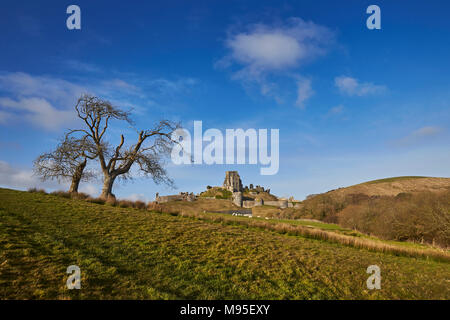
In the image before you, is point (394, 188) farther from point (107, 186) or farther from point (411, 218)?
point (107, 186)

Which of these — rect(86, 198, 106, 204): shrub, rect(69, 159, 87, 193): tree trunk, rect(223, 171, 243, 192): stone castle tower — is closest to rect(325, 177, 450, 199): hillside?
rect(86, 198, 106, 204): shrub

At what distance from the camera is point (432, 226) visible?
75.9ft

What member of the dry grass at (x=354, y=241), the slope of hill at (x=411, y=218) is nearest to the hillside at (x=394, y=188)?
the slope of hill at (x=411, y=218)

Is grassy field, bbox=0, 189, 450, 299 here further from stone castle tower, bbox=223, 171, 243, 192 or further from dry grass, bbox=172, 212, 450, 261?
stone castle tower, bbox=223, 171, 243, 192

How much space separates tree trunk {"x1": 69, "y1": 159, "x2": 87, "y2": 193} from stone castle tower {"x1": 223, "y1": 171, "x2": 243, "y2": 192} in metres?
154

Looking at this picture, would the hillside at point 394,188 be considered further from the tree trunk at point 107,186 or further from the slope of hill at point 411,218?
the tree trunk at point 107,186

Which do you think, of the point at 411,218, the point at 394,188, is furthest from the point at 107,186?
the point at 394,188

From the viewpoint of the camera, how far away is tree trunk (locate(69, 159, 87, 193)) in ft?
94.0

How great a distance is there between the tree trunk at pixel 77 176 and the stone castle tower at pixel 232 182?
505 feet

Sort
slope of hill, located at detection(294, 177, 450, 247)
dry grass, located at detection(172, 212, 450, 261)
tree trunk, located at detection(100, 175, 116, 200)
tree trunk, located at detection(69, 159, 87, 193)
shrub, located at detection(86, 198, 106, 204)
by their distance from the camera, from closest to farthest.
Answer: dry grass, located at detection(172, 212, 450, 261)
slope of hill, located at detection(294, 177, 450, 247)
shrub, located at detection(86, 198, 106, 204)
tree trunk, located at detection(100, 175, 116, 200)
tree trunk, located at detection(69, 159, 87, 193)

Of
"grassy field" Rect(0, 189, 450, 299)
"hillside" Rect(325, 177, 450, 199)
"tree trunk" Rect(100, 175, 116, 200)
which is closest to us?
"grassy field" Rect(0, 189, 450, 299)
